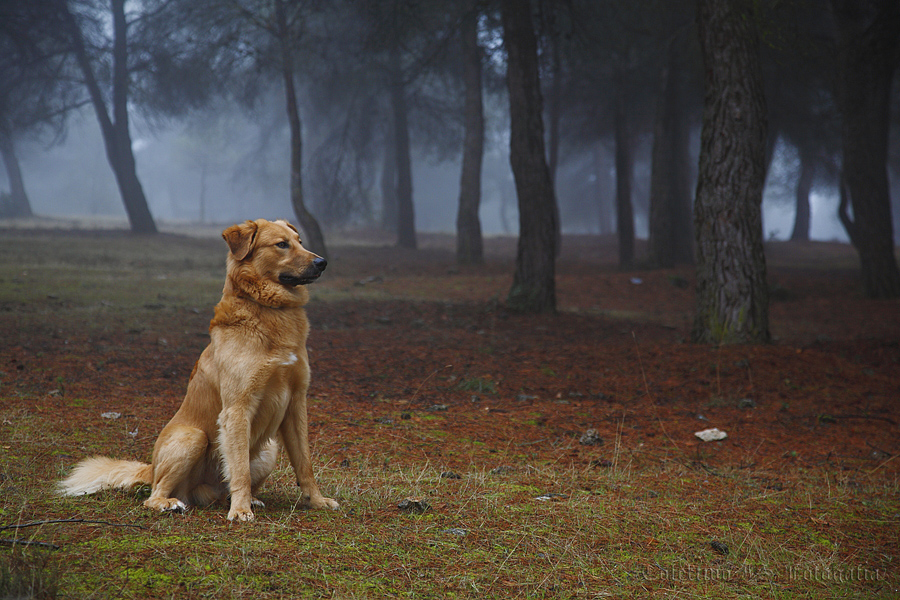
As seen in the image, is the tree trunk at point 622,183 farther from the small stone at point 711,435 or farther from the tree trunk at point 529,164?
the small stone at point 711,435

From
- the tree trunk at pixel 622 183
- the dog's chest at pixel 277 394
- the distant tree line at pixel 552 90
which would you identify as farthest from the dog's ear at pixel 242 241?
the tree trunk at pixel 622 183

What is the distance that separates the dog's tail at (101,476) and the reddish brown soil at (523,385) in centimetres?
91

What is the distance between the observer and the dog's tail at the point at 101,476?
11.1 ft

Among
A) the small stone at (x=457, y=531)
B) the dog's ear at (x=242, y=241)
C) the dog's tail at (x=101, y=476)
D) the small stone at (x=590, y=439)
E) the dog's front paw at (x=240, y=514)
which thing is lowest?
the small stone at (x=590, y=439)

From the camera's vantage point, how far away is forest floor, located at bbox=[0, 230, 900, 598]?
276 centimetres

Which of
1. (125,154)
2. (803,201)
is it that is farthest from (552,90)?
(125,154)

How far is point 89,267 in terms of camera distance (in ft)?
51.6

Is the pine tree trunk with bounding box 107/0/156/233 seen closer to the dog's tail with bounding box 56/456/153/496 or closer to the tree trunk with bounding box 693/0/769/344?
the tree trunk with bounding box 693/0/769/344

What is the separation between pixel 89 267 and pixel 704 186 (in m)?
14.2

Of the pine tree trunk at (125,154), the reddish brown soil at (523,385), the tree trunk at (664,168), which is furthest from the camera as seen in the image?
the pine tree trunk at (125,154)

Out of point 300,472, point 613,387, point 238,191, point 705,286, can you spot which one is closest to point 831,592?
point 300,472

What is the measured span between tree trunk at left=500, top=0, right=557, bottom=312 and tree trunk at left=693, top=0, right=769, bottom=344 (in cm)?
356

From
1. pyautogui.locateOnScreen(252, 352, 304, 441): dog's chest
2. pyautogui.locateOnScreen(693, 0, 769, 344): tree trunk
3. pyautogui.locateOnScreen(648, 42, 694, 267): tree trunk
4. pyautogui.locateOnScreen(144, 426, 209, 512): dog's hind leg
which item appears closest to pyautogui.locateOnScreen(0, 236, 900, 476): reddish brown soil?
pyautogui.locateOnScreen(693, 0, 769, 344): tree trunk

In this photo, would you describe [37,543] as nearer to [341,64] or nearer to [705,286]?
[705,286]
